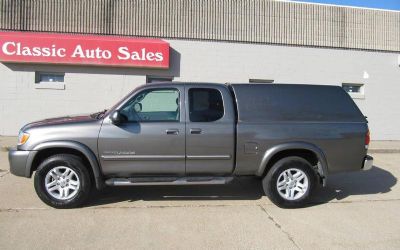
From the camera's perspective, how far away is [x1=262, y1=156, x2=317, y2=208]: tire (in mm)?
5680

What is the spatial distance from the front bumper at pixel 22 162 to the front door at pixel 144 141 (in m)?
1.00

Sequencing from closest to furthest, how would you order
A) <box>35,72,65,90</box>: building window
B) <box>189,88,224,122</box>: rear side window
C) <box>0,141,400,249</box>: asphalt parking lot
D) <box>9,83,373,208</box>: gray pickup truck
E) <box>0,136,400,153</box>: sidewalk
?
1. <box>0,141,400,249</box>: asphalt parking lot
2. <box>9,83,373,208</box>: gray pickup truck
3. <box>189,88,224,122</box>: rear side window
4. <box>0,136,400,153</box>: sidewalk
5. <box>35,72,65,90</box>: building window

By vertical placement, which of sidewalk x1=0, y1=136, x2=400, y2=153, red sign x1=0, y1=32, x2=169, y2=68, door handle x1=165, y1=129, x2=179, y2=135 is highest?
red sign x1=0, y1=32, x2=169, y2=68

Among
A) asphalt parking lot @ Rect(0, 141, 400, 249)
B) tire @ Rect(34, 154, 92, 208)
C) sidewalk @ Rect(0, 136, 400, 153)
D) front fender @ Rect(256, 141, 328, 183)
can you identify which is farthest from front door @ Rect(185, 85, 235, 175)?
sidewalk @ Rect(0, 136, 400, 153)

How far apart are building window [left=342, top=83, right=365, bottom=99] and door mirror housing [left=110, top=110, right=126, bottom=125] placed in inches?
431

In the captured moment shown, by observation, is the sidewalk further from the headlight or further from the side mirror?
the side mirror

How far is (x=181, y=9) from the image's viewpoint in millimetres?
12633

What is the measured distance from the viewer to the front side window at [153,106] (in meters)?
5.56

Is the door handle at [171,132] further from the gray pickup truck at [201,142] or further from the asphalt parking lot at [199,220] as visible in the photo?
the asphalt parking lot at [199,220]

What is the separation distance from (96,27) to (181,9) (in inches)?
114

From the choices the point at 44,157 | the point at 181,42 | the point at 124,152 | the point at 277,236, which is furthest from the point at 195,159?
the point at 181,42

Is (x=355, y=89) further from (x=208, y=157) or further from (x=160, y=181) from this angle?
(x=160, y=181)

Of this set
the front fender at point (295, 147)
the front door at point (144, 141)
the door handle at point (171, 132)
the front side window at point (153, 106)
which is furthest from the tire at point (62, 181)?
the front fender at point (295, 147)

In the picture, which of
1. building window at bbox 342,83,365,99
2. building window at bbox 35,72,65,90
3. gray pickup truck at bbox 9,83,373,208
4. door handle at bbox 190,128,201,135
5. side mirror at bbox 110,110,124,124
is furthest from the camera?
building window at bbox 342,83,365,99
